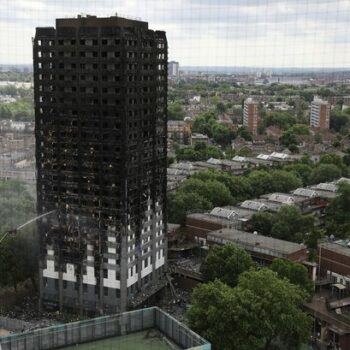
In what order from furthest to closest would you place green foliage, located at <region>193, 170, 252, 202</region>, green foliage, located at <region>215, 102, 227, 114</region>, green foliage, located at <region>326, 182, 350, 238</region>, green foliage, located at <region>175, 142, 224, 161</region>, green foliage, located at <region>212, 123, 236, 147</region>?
green foliage, located at <region>215, 102, 227, 114</region>, green foliage, located at <region>212, 123, 236, 147</region>, green foliage, located at <region>175, 142, 224, 161</region>, green foliage, located at <region>193, 170, 252, 202</region>, green foliage, located at <region>326, 182, 350, 238</region>

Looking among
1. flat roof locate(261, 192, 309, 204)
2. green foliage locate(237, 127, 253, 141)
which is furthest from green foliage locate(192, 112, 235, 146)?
flat roof locate(261, 192, 309, 204)

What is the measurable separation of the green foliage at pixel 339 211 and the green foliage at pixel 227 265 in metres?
2.45

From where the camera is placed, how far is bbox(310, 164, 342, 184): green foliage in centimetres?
1084

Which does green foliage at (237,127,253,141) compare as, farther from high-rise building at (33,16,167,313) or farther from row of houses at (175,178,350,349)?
high-rise building at (33,16,167,313)

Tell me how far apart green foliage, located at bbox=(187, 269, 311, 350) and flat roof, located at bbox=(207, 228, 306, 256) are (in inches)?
65.6

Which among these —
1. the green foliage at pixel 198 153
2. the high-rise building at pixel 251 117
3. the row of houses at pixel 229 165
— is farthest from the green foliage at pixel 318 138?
the green foliage at pixel 198 153

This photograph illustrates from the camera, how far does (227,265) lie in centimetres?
578

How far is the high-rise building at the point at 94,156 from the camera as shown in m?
5.36

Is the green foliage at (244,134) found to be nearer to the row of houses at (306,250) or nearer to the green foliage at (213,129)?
the green foliage at (213,129)

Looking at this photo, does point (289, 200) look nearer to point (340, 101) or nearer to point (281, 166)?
point (281, 166)

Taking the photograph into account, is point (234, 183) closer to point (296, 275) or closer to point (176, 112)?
point (296, 275)

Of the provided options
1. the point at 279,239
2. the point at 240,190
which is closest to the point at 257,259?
the point at 279,239

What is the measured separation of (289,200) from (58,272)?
4.28 m

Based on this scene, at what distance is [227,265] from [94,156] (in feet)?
5.51
